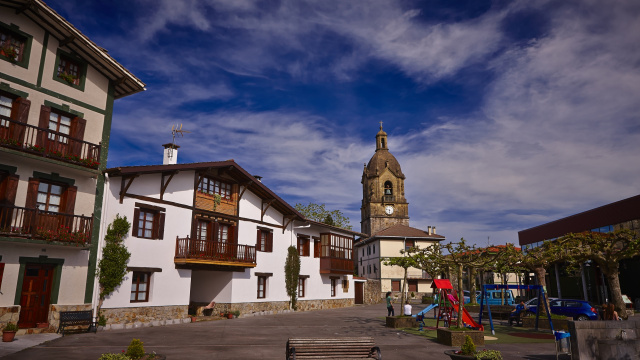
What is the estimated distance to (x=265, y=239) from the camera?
31.7m

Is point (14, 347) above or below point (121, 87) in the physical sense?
below

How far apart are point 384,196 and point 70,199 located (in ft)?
201

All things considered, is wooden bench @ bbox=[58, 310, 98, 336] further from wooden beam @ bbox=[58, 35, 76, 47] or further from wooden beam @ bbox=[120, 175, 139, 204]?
wooden beam @ bbox=[58, 35, 76, 47]

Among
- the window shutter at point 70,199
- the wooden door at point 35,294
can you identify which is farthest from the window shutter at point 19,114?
the wooden door at point 35,294

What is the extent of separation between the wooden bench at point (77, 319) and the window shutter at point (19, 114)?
7.56 metres

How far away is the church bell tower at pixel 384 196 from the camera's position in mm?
75125

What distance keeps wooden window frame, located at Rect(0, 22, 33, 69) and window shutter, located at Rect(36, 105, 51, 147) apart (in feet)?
6.29

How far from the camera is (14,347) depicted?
47.1 ft

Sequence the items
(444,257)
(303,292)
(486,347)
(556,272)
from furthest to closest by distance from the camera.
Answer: (556,272) < (303,292) < (444,257) < (486,347)

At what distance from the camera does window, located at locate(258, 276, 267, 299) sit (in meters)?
30.3

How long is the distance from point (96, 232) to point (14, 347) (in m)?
6.56

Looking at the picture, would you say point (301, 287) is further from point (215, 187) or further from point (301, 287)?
point (215, 187)

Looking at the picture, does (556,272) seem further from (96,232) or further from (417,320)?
(96,232)

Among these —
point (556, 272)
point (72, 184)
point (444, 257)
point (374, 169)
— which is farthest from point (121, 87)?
point (374, 169)
